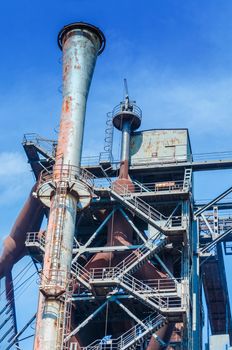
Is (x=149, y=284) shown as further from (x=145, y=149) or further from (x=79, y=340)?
(x=145, y=149)

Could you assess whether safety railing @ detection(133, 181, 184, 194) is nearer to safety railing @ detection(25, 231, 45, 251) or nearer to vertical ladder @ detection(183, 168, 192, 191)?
vertical ladder @ detection(183, 168, 192, 191)

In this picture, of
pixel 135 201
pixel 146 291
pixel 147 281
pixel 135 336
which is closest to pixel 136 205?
pixel 135 201

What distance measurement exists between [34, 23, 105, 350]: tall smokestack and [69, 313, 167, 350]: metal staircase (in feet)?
19.8

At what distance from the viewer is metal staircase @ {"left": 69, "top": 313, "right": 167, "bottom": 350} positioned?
45875mm

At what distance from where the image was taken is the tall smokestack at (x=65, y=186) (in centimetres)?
4075

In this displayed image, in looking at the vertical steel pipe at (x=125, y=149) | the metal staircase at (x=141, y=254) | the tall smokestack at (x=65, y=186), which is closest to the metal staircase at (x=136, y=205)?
the metal staircase at (x=141, y=254)

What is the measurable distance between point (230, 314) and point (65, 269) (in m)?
23.6

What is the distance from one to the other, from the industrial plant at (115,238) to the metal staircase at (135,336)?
0.08m

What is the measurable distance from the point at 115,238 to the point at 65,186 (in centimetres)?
730

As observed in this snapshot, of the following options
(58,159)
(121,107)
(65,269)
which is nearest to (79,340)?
(65,269)

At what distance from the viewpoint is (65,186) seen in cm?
4444

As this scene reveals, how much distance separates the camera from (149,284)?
48.6m

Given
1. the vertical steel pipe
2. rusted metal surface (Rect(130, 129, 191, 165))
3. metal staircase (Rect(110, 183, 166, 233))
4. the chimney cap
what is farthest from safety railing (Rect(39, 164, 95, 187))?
the chimney cap

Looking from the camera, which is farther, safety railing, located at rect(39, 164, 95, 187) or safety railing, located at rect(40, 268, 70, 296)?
safety railing, located at rect(39, 164, 95, 187)
